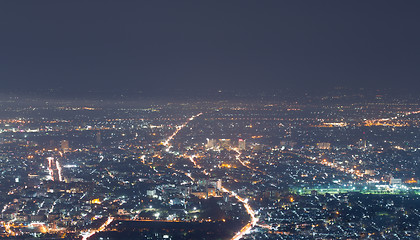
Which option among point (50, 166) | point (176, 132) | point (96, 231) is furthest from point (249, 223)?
point (176, 132)

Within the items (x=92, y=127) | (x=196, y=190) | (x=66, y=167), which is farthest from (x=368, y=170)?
(x=92, y=127)

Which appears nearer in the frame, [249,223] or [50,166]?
[249,223]

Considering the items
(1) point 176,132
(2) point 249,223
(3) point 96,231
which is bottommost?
(2) point 249,223

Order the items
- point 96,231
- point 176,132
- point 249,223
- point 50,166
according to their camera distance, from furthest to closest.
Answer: point 176,132, point 50,166, point 249,223, point 96,231

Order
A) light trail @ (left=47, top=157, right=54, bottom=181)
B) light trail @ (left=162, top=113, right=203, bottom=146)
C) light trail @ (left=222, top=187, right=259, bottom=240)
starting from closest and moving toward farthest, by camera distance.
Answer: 1. light trail @ (left=222, top=187, right=259, bottom=240)
2. light trail @ (left=47, top=157, right=54, bottom=181)
3. light trail @ (left=162, top=113, right=203, bottom=146)

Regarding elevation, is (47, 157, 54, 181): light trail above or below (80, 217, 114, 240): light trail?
above

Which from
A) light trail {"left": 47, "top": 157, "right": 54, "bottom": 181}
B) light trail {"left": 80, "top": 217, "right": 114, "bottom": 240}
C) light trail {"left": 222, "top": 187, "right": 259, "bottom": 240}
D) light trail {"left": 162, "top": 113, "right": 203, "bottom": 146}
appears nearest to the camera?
light trail {"left": 80, "top": 217, "right": 114, "bottom": 240}

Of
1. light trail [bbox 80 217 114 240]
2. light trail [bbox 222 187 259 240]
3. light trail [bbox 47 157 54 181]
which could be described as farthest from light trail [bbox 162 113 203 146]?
light trail [bbox 80 217 114 240]

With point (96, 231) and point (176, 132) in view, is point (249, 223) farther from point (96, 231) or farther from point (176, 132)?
point (176, 132)

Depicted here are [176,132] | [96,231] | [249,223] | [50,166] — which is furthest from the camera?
[176,132]

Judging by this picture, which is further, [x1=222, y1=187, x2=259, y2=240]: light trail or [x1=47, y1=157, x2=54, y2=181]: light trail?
[x1=47, y1=157, x2=54, y2=181]: light trail

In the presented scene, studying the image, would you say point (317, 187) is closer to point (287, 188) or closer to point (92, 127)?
point (287, 188)

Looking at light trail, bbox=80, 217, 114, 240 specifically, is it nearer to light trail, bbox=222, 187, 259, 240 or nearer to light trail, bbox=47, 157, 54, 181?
light trail, bbox=222, 187, 259, 240
